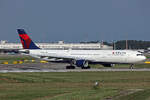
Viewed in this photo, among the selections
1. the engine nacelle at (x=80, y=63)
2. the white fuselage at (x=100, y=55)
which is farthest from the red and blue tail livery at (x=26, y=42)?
the engine nacelle at (x=80, y=63)

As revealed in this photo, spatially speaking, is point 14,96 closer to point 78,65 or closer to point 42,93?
point 42,93

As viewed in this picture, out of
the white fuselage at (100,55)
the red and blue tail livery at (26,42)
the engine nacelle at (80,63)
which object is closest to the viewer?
the white fuselage at (100,55)

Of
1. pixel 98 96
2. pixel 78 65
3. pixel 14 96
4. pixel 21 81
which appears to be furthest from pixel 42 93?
pixel 78 65

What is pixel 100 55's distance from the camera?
75.8 metres

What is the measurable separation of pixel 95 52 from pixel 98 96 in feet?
144

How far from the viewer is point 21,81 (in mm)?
48594

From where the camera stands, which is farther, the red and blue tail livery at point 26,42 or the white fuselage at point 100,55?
the red and blue tail livery at point 26,42

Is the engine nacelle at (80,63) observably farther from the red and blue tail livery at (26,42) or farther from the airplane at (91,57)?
the red and blue tail livery at (26,42)

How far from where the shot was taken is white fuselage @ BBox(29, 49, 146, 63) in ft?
246

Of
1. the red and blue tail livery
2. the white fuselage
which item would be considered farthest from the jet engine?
the red and blue tail livery

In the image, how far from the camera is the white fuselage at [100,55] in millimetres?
75000

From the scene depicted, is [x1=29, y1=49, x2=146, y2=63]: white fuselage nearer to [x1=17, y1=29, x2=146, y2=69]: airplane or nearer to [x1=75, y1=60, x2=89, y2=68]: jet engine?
[x1=17, y1=29, x2=146, y2=69]: airplane

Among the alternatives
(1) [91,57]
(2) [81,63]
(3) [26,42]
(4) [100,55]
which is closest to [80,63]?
(2) [81,63]

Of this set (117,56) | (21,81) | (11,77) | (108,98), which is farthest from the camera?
(117,56)
